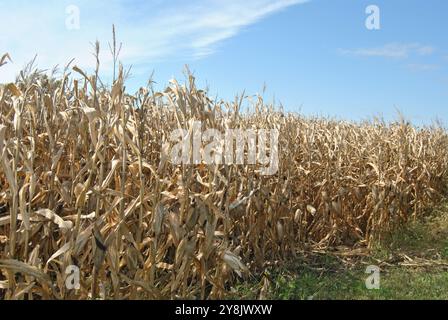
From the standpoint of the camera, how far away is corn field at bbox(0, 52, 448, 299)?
3164 mm

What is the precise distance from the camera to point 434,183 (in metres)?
9.49

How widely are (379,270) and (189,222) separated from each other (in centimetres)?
327

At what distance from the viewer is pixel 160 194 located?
136 inches

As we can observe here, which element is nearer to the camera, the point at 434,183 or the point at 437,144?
the point at 434,183

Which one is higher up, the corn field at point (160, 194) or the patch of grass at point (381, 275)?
the corn field at point (160, 194)

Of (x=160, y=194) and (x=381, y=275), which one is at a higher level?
(x=160, y=194)

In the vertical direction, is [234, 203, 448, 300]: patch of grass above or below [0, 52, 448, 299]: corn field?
below

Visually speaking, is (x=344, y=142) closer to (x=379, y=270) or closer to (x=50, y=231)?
(x=379, y=270)

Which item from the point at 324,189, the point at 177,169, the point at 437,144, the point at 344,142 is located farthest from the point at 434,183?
the point at 177,169

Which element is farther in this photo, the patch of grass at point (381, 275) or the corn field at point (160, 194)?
the patch of grass at point (381, 275)

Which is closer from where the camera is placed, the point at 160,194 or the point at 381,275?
the point at 160,194

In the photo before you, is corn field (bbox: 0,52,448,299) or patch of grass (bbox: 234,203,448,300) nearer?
corn field (bbox: 0,52,448,299)

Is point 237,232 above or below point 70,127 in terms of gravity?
below

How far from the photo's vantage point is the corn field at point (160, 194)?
3.16 meters
